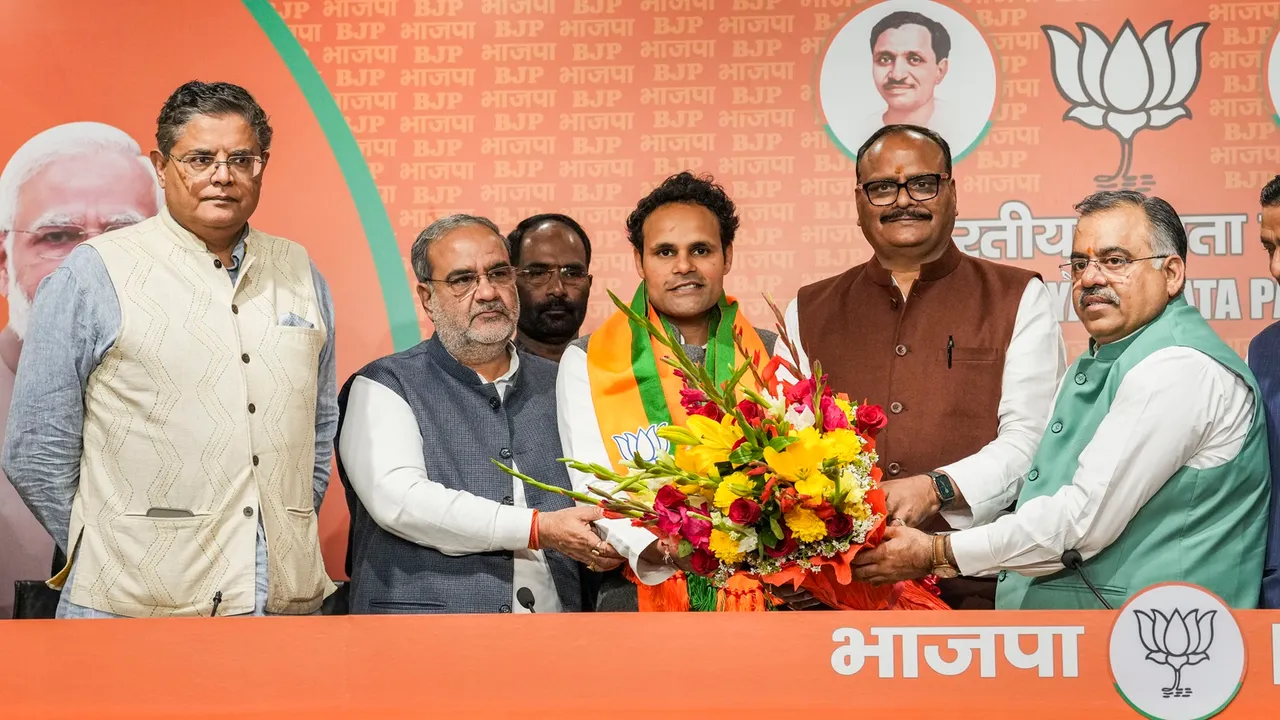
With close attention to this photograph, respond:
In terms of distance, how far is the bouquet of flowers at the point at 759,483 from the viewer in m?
2.27

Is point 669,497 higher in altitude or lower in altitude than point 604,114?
lower

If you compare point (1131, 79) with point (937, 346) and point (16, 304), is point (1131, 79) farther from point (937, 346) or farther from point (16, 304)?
point (16, 304)

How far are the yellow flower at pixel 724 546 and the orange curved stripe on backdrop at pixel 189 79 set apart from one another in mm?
2040

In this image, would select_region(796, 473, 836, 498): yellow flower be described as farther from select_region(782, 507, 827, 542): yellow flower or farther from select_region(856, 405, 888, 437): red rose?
select_region(856, 405, 888, 437): red rose

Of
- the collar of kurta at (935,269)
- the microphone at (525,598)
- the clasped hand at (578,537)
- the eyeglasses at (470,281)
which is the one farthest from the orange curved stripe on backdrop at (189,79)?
the collar of kurta at (935,269)

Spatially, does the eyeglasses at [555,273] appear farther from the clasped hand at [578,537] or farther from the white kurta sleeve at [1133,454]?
the white kurta sleeve at [1133,454]

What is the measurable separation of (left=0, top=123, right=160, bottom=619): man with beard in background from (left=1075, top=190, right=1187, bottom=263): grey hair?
2861 millimetres

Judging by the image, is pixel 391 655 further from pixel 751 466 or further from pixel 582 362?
pixel 582 362

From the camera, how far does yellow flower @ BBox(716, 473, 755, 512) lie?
2271mm

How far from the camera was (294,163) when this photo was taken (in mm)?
4152

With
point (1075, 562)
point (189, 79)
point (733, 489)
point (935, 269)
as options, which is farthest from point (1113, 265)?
point (189, 79)

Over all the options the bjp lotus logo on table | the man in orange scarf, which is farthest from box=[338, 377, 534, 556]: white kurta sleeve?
the bjp lotus logo on table

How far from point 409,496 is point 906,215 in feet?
4.53

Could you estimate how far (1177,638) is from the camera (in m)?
1.89
